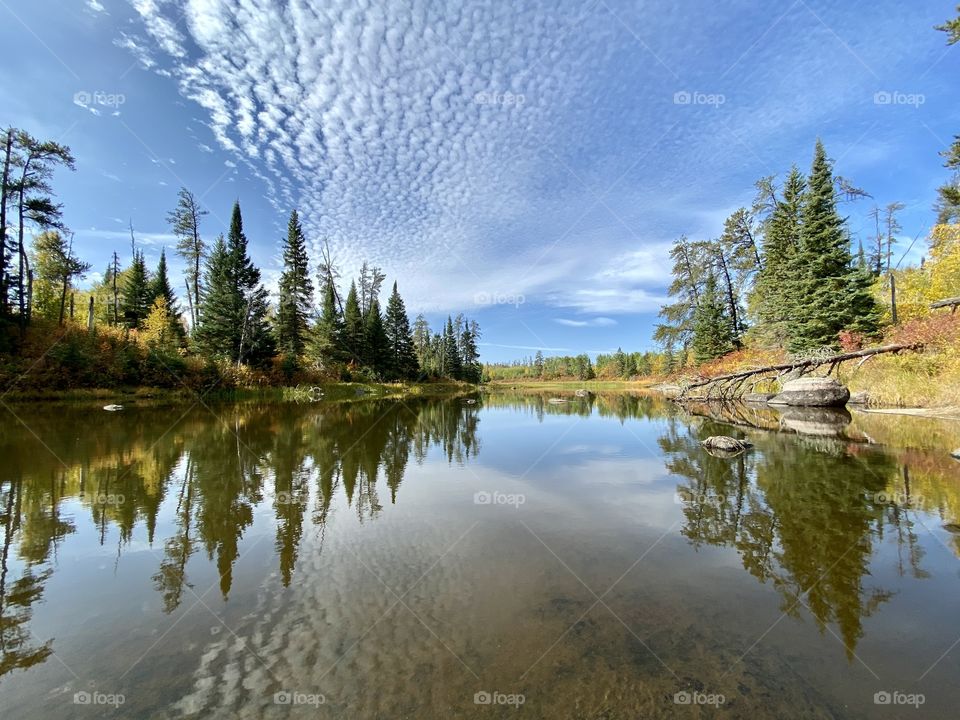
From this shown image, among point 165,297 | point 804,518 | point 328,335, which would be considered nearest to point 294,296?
point 328,335

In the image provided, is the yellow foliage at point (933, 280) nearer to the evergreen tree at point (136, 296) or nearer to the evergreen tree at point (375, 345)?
the evergreen tree at point (375, 345)

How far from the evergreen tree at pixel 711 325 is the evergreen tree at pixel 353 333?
127 feet

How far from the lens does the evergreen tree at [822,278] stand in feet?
80.0

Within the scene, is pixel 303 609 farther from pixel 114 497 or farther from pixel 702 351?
pixel 702 351

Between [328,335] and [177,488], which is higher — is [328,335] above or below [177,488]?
above

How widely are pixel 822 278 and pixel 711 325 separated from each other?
54.4 feet

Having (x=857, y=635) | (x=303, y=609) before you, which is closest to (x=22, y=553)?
(x=303, y=609)

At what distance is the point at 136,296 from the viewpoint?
4447 cm

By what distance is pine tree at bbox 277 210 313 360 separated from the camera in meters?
44.7

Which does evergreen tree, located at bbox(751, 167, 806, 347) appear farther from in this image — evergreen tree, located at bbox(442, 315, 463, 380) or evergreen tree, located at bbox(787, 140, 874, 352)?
evergreen tree, located at bbox(442, 315, 463, 380)

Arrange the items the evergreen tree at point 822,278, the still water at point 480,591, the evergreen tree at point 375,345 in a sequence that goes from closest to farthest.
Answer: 1. the still water at point 480,591
2. the evergreen tree at point 822,278
3. the evergreen tree at point 375,345

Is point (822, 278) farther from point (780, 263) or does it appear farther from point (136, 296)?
point (136, 296)

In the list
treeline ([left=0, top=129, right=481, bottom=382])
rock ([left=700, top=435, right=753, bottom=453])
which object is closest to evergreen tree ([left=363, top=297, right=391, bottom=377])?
treeline ([left=0, top=129, right=481, bottom=382])

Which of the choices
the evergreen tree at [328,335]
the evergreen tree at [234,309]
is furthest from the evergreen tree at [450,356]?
the evergreen tree at [234,309]
